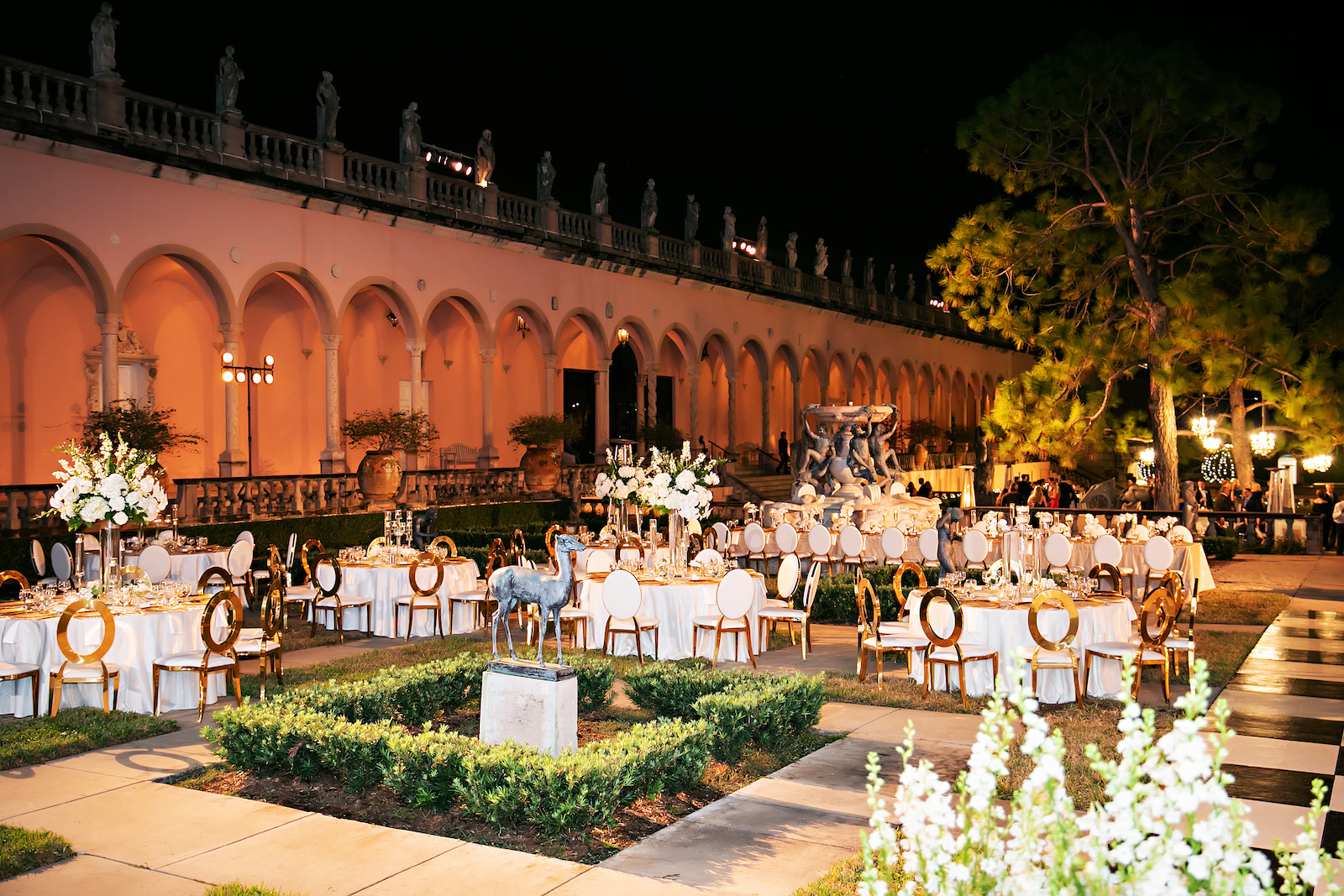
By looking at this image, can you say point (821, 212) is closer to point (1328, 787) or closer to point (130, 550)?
point (130, 550)

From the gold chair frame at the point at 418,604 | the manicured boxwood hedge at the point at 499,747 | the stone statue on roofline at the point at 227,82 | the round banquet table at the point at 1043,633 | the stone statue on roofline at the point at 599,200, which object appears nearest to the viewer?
the manicured boxwood hedge at the point at 499,747

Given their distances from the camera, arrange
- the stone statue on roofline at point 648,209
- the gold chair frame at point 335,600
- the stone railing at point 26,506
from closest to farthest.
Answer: the gold chair frame at point 335,600 → the stone railing at point 26,506 → the stone statue on roofline at point 648,209

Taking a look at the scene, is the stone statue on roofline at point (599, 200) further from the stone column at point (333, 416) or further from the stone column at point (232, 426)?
the stone column at point (232, 426)

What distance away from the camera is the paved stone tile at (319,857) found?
465cm

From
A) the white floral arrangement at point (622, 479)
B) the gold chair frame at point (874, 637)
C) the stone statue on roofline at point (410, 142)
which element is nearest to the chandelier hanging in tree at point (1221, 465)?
the stone statue on roofline at point (410, 142)

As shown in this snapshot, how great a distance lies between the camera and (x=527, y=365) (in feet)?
93.9

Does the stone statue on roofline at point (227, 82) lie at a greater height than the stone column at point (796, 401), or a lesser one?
greater

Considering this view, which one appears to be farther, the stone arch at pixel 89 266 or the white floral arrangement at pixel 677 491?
the stone arch at pixel 89 266

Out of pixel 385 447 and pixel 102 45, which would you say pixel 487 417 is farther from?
pixel 102 45

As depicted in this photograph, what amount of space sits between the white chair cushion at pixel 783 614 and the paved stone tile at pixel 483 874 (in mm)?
5507

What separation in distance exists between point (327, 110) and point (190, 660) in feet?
45.1

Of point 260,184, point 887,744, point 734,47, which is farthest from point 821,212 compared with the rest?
point 887,744

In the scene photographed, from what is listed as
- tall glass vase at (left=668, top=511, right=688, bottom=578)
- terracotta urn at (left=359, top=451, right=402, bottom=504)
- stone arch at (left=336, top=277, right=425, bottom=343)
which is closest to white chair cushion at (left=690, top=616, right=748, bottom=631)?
tall glass vase at (left=668, top=511, right=688, bottom=578)

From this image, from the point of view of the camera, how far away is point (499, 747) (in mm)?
5816
